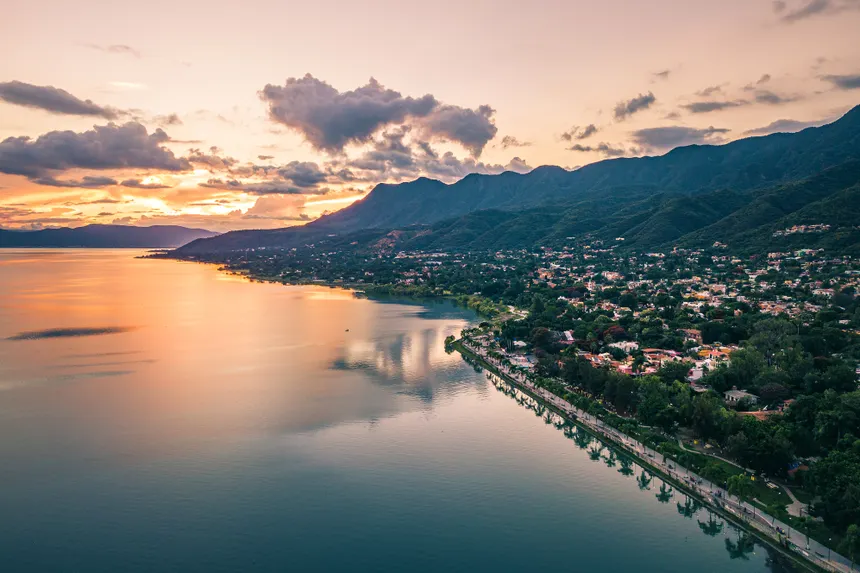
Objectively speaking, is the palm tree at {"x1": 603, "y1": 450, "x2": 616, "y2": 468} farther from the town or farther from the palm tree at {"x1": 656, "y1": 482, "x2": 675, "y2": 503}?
the palm tree at {"x1": 656, "y1": 482, "x2": 675, "y2": 503}

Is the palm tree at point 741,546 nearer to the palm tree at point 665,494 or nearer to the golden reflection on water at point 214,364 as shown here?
the palm tree at point 665,494

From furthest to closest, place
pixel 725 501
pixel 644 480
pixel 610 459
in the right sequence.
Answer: pixel 610 459
pixel 644 480
pixel 725 501

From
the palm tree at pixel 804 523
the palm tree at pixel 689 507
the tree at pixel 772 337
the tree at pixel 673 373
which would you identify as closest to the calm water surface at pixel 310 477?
the palm tree at pixel 689 507

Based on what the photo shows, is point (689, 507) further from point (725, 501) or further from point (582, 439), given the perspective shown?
point (582, 439)

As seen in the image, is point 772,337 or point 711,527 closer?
point 711,527

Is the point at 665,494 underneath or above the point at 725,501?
underneath

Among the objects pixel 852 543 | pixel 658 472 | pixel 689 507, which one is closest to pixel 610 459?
pixel 658 472

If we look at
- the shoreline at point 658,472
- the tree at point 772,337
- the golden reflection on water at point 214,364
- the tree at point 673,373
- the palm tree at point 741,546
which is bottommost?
the palm tree at point 741,546
